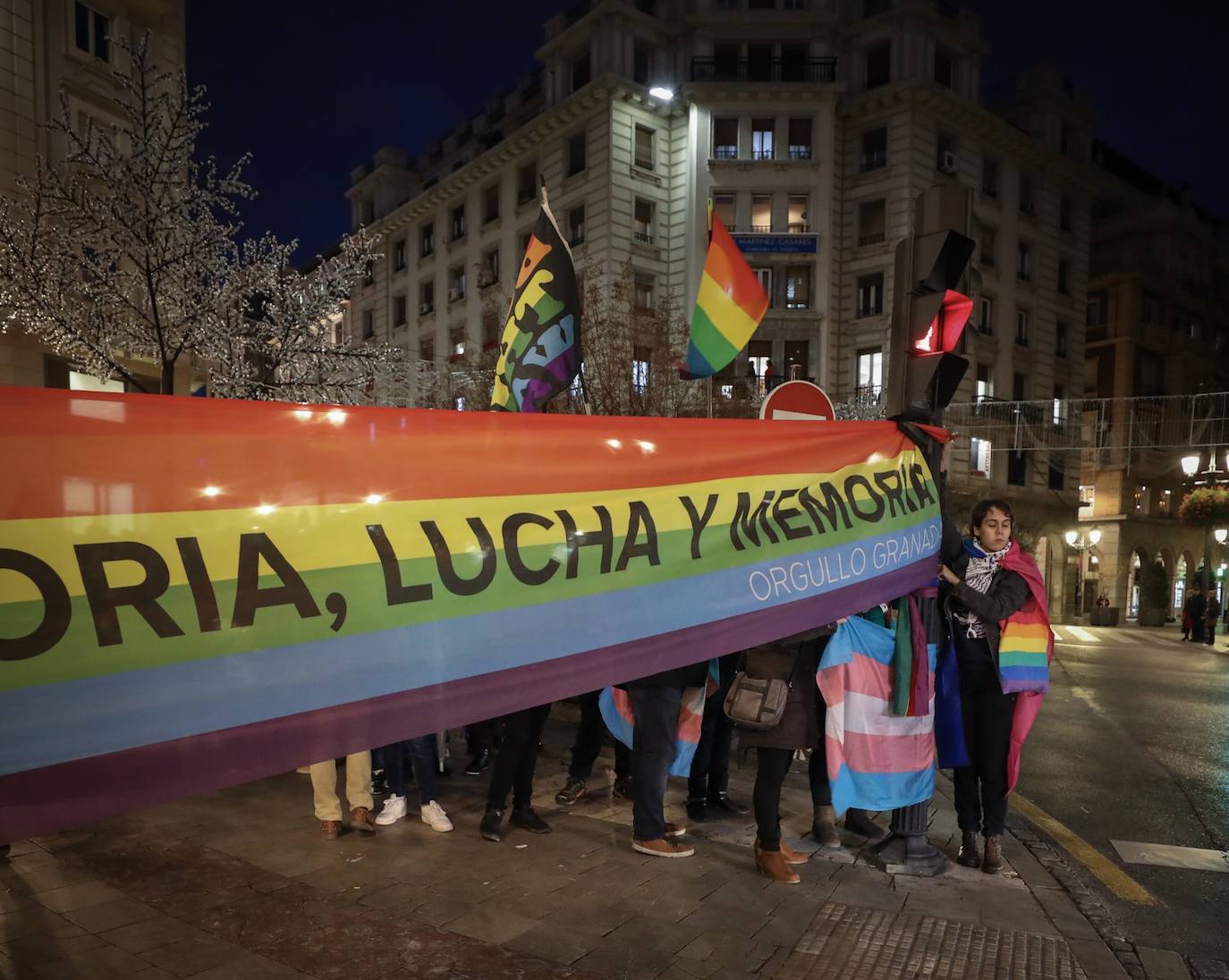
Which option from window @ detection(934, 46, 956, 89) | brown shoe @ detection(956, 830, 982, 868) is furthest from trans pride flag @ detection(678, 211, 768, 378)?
window @ detection(934, 46, 956, 89)

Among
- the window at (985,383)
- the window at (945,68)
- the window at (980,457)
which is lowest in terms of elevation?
the window at (980,457)

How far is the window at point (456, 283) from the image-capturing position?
3609 centimetres

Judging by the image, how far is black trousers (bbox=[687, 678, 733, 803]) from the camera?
5.57 m

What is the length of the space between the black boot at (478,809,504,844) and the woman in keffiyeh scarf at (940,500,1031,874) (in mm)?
2809

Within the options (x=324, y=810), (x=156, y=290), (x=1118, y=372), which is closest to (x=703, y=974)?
(x=324, y=810)

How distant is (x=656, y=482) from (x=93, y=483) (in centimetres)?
194

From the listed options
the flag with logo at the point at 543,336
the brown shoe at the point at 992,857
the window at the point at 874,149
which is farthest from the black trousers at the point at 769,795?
the window at the point at 874,149

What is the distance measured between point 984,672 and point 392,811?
3.81 m

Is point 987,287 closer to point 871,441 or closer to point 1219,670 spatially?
point 1219,670

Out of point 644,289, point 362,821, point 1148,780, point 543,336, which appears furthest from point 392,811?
point 644,289

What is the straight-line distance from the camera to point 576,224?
3022 cm

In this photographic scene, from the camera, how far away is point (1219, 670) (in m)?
16.9

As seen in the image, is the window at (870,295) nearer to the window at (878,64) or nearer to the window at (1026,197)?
the window at (878,64)

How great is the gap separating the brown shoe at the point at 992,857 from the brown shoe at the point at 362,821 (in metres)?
3.70
